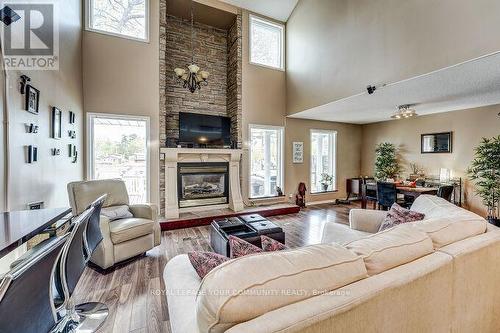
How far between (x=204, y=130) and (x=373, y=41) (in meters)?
3.52

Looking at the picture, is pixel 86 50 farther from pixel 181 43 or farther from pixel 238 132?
pixel 238 132

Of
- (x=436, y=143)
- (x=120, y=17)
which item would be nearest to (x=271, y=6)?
(x=120, y=17)

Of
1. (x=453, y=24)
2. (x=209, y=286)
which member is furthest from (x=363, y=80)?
(x=209, y=286)

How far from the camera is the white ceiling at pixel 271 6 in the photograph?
521 centimetres

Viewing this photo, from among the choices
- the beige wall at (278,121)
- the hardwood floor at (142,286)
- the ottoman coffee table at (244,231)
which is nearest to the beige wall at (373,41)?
the beige wall at (278,121)

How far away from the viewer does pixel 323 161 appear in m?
6.69

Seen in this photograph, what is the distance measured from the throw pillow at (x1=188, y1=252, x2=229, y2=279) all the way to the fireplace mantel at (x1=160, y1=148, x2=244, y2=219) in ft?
11.5

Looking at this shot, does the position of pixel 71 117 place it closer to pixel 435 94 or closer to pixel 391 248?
pixel 391 248

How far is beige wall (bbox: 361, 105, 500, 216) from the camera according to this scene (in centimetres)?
468

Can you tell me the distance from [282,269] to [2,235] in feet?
5.01

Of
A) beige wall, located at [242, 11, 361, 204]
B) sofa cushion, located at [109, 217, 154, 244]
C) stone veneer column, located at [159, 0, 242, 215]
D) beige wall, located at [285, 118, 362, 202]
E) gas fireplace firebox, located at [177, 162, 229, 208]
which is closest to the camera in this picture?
sofa cushion, located at [109, 217, 154, 244]

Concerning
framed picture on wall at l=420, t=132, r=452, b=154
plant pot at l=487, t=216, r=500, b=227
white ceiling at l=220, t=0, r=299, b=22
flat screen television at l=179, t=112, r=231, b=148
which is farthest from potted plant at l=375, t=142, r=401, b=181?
white ceiling at l=220, t=0, r=299, b=22

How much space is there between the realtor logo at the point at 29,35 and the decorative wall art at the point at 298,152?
15.9 feet

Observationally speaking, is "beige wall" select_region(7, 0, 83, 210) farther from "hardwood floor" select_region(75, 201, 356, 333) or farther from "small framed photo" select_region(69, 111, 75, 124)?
"hardwood floor" select_region(75, 201, 356, 333)
